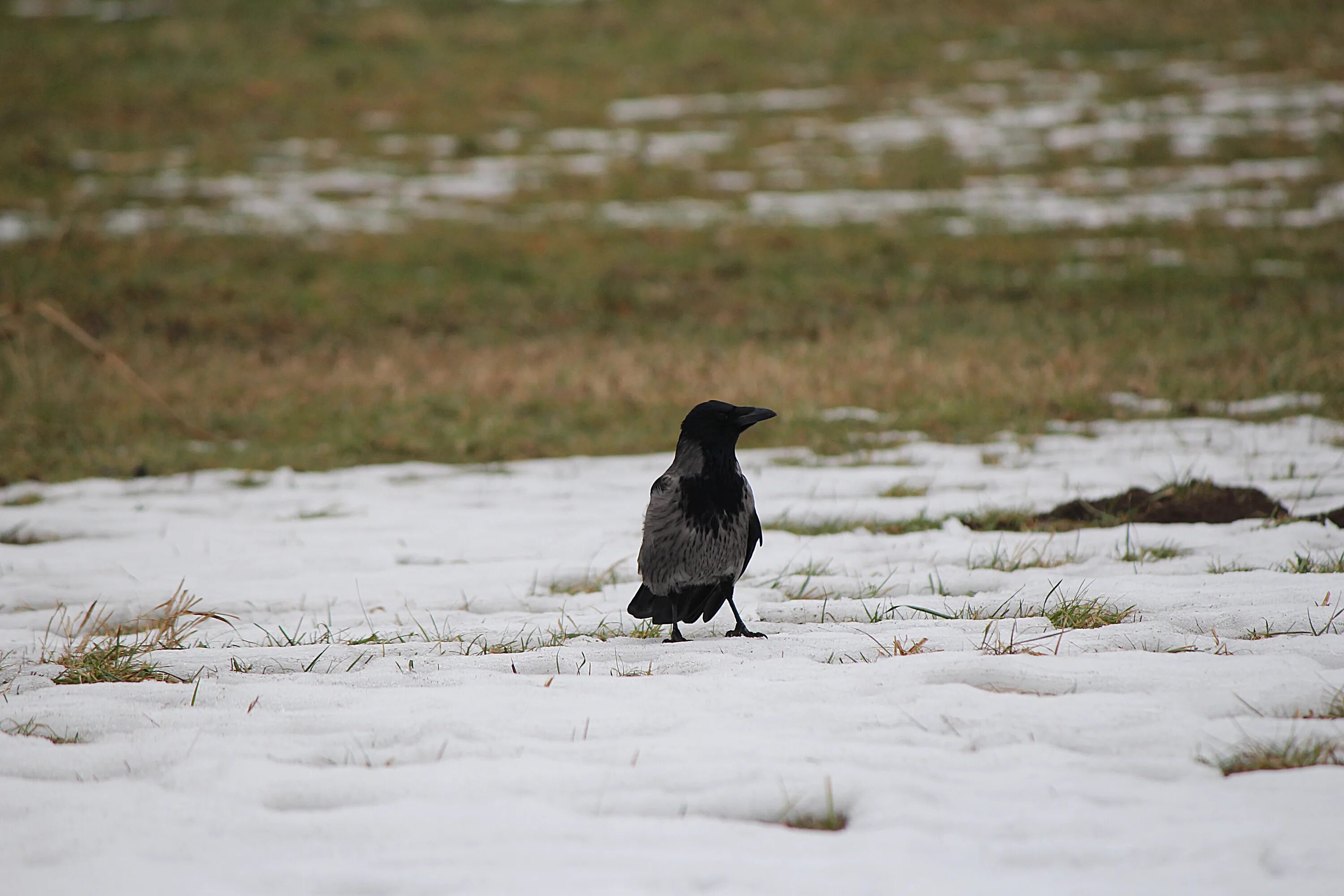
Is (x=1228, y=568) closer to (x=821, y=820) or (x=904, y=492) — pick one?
(x=904, y=492)

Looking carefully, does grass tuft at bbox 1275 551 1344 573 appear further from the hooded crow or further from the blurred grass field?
the blurred grass field

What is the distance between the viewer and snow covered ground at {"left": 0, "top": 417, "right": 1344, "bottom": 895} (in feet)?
7.26

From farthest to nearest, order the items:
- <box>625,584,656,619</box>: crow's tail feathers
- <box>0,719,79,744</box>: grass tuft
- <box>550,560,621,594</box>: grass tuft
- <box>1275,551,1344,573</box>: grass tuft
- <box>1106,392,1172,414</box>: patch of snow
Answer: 1. <box>1106,392,1172,414</box>: patch of snow
2. <box>550,560,621,594</box>: grass tuft
3. <box>1275,551,1344,573</box>: grass tuft
4. <box>625,584,656,619</box>: crow's tail feathers
5. <box>0,719,79,744</box>: grass tuft

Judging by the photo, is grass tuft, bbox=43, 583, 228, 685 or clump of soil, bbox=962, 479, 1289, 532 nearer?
grass tuft, bbox=43, 583, 228, 685

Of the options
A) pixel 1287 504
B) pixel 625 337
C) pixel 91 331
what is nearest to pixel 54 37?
pixel 91 331

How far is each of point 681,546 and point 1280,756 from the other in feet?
6.93

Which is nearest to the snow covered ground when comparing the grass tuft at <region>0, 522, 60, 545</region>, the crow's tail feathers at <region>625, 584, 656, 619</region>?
the crow's tail feathers at <region>625, 584, 656, 619</region>

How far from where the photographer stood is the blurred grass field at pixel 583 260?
9.86m

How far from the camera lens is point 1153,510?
20.0 ft

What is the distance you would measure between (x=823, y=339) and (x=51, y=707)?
35.0 ft

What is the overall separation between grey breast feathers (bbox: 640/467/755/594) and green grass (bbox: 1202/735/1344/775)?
6.24 feet

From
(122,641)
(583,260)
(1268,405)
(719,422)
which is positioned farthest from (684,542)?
(583,260)

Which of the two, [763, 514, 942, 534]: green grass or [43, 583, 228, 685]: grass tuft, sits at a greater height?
[763, 514, 942, 534]: green grass

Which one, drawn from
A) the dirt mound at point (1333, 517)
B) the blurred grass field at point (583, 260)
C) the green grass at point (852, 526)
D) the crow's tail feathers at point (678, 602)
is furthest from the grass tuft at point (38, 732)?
the dirt mound at point (1333, 517)
